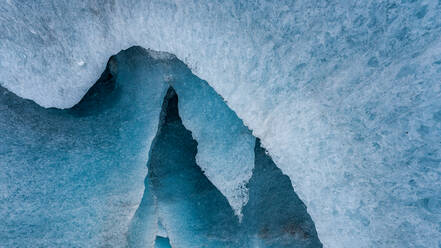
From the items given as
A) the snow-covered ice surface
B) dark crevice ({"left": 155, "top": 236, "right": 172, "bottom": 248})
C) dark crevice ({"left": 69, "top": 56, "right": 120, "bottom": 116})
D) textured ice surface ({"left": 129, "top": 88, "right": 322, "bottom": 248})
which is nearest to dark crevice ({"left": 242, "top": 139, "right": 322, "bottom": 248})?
textured ice surface ({"left": 129, "top": 88, "right": 322, "bottom": 248})

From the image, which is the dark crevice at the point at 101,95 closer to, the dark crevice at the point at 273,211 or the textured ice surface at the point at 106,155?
the textured ice surface at the point at 106,155

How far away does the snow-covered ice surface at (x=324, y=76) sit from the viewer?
539mm

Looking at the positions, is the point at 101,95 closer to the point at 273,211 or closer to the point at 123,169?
the point at 123,169

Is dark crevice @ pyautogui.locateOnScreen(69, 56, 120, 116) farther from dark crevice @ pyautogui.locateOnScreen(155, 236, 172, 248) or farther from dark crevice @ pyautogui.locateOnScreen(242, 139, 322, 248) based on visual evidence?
dark crevice @ pyautogui.locateOnScreen(155, 236, 172, 248)

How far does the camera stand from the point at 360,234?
0.67 meters

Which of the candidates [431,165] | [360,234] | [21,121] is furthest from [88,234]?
[431,165]

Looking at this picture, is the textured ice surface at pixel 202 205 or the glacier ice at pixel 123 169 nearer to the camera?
the glacier ice at pixel 123 169

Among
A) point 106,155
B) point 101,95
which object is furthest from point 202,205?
point 101,95

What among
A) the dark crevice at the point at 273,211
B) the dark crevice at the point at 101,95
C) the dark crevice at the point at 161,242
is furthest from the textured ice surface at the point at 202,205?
the dark crevice at the point at 161,242

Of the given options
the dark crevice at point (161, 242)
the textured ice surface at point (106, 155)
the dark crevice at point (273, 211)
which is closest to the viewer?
the textured ice surface at point (106, 155)

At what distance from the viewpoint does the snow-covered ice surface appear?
0.54 metres

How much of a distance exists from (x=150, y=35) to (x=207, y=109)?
450 mm

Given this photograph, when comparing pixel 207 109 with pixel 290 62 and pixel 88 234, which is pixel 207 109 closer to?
pixel 290 62

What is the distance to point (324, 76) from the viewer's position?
66 cm
